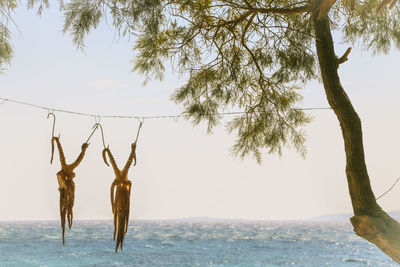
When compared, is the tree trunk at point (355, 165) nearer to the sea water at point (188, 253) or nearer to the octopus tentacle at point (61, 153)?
the octopus tentacle at point (61, 153)

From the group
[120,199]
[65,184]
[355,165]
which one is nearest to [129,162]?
[120,199]

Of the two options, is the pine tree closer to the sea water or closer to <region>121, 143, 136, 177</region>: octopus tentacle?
<region>121, 143, 136, 177</region>: octopus tentacle

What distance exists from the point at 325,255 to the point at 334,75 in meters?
29.6

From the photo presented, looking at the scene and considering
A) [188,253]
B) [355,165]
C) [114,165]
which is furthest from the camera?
[188,253]

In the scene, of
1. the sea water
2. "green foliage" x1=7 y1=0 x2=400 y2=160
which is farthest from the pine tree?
the sea water

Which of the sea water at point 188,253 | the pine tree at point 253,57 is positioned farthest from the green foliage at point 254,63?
the sea water at point 188,253

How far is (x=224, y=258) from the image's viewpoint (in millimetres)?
27047

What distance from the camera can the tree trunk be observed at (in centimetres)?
212

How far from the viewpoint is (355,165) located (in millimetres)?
2352

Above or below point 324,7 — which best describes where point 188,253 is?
below

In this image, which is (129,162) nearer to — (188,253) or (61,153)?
(61,153)

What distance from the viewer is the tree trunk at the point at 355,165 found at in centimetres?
212

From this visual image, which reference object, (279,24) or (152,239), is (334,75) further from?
(152,239)

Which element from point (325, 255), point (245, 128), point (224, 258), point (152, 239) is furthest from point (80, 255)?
point (245, 128)
